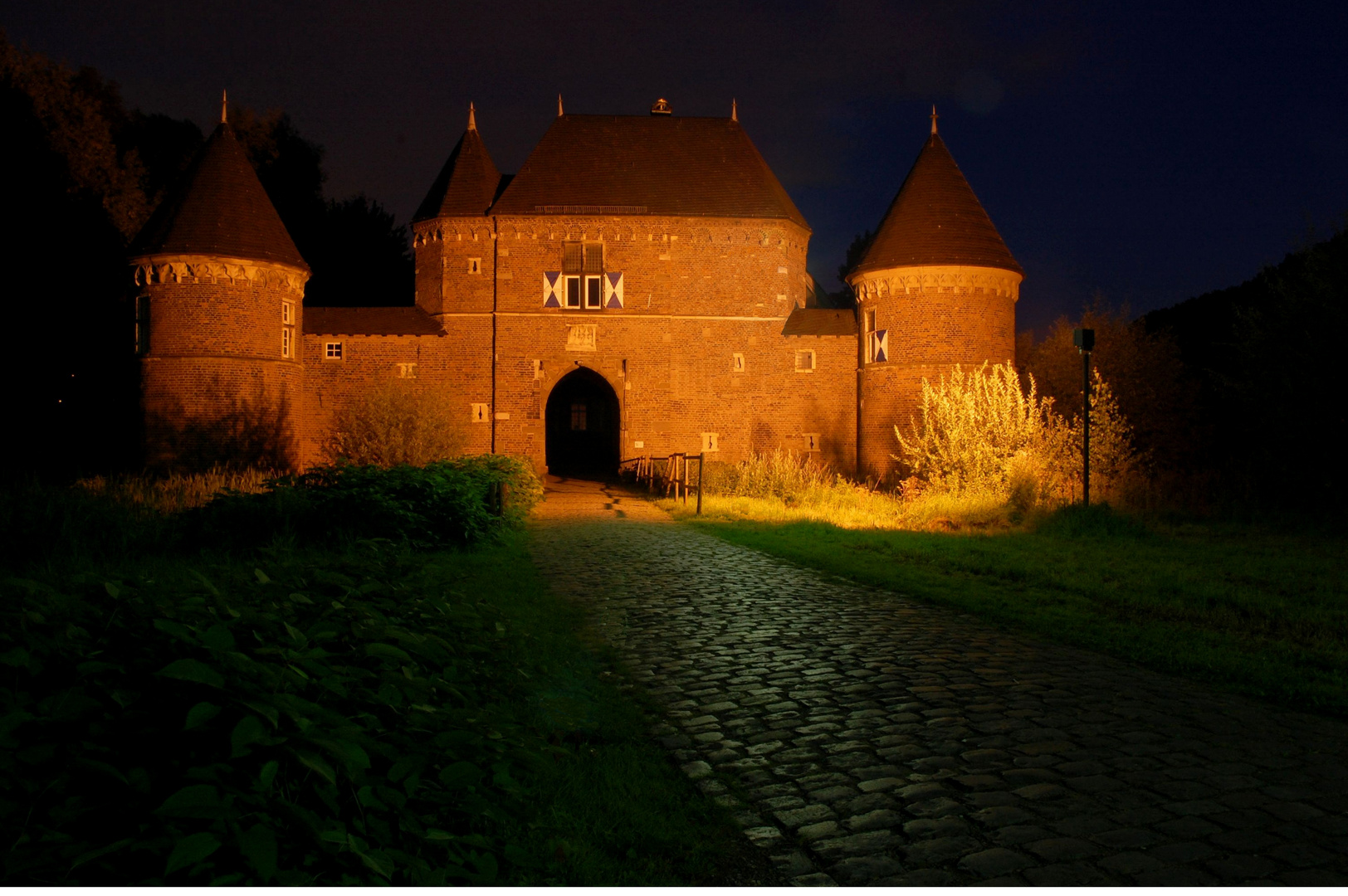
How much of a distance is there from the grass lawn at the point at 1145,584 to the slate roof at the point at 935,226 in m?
14.5

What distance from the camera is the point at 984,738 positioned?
4.61 m

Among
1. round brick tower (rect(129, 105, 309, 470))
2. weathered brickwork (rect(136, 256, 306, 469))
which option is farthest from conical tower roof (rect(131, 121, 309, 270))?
weathered brickwork (rect(136, 256, 306, 469))

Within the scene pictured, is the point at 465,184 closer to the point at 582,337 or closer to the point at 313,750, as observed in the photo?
the point at 582,337

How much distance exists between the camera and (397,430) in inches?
934

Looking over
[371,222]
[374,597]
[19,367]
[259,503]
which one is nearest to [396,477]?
[259,503]

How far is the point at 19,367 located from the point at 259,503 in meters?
27.7

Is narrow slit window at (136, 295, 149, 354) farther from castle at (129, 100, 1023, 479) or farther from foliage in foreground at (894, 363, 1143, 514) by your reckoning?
foliage in foreground at (894, 363, 1143, 514)

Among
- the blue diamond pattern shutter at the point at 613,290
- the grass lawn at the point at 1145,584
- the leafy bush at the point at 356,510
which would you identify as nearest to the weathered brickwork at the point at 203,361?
the blue diamond pattern shutter at the point at 613,290

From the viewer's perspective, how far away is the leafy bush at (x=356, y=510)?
1066 centimetres

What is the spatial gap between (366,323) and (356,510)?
20438 millimetres

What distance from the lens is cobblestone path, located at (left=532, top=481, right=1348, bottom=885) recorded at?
330 centimetres

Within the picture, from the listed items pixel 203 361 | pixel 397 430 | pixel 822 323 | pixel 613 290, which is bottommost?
pixel 397 430

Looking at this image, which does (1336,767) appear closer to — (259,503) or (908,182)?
(259,503)

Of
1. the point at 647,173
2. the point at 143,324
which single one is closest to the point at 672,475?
the point at 647,173
